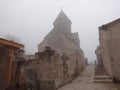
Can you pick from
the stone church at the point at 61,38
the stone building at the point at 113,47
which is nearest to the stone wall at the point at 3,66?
the stone building at the point at 113,47

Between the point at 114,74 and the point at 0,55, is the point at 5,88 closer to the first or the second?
the point at 0,55

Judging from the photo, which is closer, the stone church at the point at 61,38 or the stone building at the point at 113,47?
the stone building at the point at 113,47

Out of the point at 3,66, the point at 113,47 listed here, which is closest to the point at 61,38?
the point at 113,47

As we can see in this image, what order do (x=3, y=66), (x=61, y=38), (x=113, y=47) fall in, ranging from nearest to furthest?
1. (x=3, y=66)
2. (x=113, y=47)
3. (x=61, y=38)

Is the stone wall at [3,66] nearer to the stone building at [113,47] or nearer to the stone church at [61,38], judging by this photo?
the stone building at [113,47]

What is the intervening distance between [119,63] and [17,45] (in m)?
6.57

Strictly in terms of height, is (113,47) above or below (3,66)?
above

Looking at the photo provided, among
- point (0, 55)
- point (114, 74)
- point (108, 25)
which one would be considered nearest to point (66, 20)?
point (108, 25)

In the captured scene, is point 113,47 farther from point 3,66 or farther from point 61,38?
point 61,38

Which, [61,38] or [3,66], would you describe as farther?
[61,38]

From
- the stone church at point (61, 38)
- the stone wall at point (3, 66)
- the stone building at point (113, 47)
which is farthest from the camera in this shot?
the stone church at point (61, 38)

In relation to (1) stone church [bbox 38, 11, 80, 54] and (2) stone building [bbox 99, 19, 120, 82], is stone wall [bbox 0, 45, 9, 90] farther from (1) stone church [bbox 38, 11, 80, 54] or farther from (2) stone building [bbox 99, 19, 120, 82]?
(1) stone church [bbox 38, 11, 80, 54]

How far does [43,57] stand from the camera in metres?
6.33

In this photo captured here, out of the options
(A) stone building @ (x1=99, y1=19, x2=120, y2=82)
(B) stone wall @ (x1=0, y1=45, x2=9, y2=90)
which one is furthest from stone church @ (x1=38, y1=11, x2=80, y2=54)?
(B) stone wall @ (x1=0, y1=45, x2=9, y2=90)
